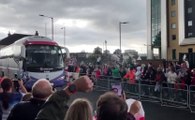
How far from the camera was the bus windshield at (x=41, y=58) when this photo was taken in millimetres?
24000

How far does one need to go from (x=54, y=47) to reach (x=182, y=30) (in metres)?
51.2

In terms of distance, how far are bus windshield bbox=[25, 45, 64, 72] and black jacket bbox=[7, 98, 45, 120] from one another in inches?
759

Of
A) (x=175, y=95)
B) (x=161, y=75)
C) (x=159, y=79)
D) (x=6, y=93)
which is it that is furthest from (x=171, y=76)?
(x=6, y=93)

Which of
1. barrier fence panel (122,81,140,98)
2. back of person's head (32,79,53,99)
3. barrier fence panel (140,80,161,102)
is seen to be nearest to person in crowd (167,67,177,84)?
barrier fence panel (140,80,161,102)

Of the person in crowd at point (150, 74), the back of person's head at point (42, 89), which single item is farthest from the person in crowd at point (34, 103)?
the person in crowd at point (150, 74)

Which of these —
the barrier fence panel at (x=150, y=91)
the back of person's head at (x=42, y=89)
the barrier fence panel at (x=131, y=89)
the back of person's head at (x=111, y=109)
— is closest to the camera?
the back of person's head at (x=111, y=109)

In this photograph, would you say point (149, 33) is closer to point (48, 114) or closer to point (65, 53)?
point (65, 53)

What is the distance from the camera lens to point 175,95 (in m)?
15.6

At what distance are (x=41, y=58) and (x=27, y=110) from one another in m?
19.4

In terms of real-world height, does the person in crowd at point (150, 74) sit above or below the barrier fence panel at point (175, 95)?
above

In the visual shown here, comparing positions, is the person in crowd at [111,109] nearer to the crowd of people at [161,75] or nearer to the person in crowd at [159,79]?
the crowd of people at [161,75]

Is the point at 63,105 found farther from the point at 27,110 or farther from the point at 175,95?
the point at 175,95

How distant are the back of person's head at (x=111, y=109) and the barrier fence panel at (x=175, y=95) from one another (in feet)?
40.1

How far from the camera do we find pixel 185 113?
46.5 feet
